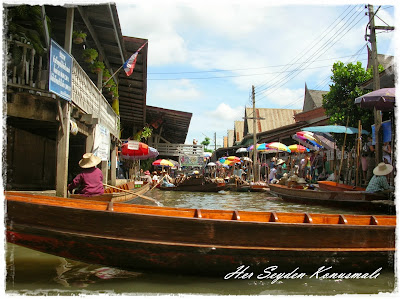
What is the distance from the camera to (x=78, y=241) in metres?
3.96

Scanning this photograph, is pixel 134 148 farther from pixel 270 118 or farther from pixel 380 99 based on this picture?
pixel 270 118

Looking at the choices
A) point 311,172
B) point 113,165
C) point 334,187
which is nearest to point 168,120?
point 113,165

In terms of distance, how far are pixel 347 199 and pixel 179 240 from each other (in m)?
7.34

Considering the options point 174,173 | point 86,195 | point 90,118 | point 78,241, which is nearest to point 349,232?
point 78,241

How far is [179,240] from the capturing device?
3963 mm

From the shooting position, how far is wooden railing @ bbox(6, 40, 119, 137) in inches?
245

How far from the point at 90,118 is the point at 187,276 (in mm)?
6106

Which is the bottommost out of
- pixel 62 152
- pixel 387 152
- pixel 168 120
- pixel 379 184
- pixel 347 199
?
pixel 347 199

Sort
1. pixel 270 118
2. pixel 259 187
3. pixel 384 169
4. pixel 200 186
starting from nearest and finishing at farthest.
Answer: pixel 384 169
pixel 259 187
pixel 200 186
pixel 270 118

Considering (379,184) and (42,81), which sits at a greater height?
(42,81)

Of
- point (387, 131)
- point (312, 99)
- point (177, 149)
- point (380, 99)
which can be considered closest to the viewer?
point (380, 99)

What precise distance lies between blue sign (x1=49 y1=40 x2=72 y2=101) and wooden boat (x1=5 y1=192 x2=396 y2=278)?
2.95 metres

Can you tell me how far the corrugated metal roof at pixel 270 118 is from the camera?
30805mm

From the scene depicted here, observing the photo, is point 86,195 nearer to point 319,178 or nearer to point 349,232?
point 349,232
